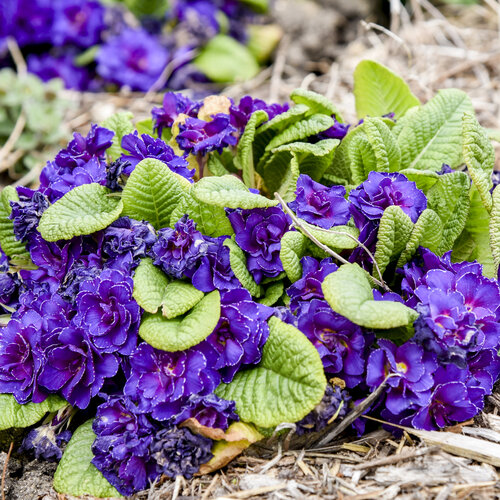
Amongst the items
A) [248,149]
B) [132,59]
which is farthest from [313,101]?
[132,59]

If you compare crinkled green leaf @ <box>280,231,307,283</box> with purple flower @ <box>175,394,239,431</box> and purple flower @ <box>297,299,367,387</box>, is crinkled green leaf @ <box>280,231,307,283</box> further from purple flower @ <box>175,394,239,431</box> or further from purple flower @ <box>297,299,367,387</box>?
purple flower @ <box>175,394,239,431</box>

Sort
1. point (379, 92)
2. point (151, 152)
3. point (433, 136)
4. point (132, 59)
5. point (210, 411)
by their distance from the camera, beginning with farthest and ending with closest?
point (132, 59), point (379, 92), point (433, 136), point (151, 152), point (210, 411)

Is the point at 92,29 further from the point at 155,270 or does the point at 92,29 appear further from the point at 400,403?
the point at 400,403

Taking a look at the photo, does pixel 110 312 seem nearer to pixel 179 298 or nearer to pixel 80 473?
pixel 179 298

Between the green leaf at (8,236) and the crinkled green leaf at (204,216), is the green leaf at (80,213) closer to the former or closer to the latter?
the crinkled green leaf at (204,216)

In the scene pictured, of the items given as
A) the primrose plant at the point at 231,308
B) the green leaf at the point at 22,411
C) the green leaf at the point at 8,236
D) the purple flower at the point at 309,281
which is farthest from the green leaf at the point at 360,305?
the green leaf at the point at 8,236

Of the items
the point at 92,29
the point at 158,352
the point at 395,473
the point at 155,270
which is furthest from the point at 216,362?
the point at 92,29
